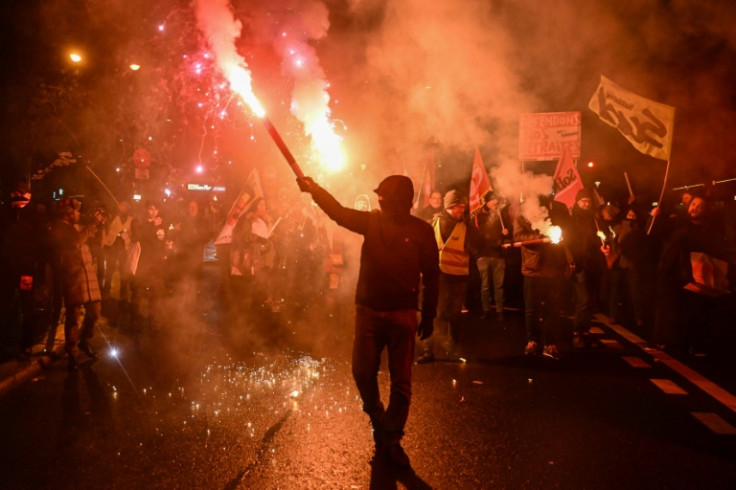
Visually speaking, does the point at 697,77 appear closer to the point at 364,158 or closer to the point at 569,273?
the point at 569,273

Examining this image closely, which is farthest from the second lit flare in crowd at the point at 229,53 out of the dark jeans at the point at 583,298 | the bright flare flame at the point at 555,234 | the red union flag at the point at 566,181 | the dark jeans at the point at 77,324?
the red union flag at the point at 566,181

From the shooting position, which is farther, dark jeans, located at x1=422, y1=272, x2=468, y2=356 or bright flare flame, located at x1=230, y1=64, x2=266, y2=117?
dark jeans, located at x1=422, y1=272, x2=468, y2=356

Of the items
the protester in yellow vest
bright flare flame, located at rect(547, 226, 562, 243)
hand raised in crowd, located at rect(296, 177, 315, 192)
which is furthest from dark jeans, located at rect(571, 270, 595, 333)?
hand raised in crowd, located at rect(296, 177, 315, 192)

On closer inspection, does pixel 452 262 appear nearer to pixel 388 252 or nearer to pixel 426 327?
pixel 426 327

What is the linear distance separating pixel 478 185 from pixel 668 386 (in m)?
5.53

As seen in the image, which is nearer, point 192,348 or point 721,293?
point 721,293

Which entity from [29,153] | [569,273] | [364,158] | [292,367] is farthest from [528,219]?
[29,153]

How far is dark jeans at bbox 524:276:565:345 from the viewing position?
6.55 m

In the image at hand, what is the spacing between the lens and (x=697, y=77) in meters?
10.2

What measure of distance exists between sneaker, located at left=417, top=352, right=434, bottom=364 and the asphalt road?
20cm

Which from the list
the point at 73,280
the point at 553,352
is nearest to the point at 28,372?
the point at 73,280

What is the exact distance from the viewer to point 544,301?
22.0 feet

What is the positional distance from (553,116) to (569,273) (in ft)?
17.8

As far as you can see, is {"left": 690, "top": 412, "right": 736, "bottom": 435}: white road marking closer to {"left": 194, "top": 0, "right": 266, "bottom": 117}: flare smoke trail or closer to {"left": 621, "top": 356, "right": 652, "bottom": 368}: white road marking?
{"left": 621, "top": 356, "right": 652, "bottom": 368}: white road marking
